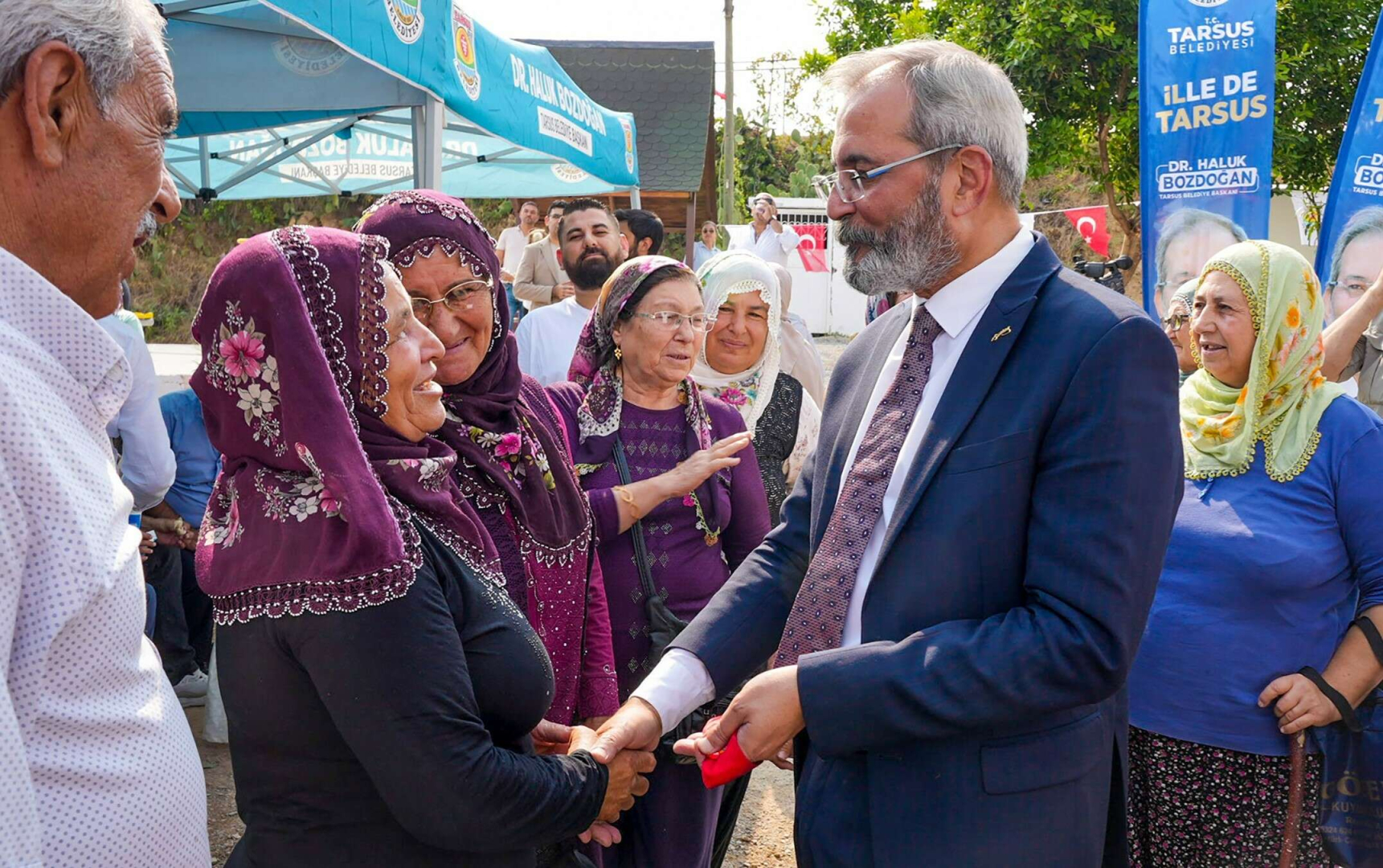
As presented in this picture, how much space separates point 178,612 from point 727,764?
3.91 meters

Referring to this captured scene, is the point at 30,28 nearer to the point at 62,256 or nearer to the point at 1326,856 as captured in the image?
the point at 62,256

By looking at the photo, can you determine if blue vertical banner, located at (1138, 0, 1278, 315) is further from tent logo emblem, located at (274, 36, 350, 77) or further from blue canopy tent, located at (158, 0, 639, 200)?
tent logo emblem, located at (274, 36, 350, 77)

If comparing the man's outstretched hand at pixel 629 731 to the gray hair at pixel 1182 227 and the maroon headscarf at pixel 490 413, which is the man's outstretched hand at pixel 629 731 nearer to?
the maroon headscarf at pixel 490 413

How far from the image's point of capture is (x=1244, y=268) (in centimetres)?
296

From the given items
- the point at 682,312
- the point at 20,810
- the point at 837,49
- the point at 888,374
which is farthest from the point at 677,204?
the point at 20,810

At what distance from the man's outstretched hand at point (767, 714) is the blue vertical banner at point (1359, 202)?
515 cm

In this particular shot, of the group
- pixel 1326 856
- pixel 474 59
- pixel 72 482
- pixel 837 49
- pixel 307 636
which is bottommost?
pixel 1326 856

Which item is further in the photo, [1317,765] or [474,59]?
[474,59]

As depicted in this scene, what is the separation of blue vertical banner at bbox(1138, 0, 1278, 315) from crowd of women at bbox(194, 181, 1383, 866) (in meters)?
3.09

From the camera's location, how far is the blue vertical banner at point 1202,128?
21.0 feet

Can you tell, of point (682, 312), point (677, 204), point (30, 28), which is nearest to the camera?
point (30, 28)

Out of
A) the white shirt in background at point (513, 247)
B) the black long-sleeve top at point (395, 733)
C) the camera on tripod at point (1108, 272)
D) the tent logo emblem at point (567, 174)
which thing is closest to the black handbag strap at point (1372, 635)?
the black long-sleeve top at point (395, 733)

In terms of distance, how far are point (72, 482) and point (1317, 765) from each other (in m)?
2.74

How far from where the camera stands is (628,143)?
9.30m
